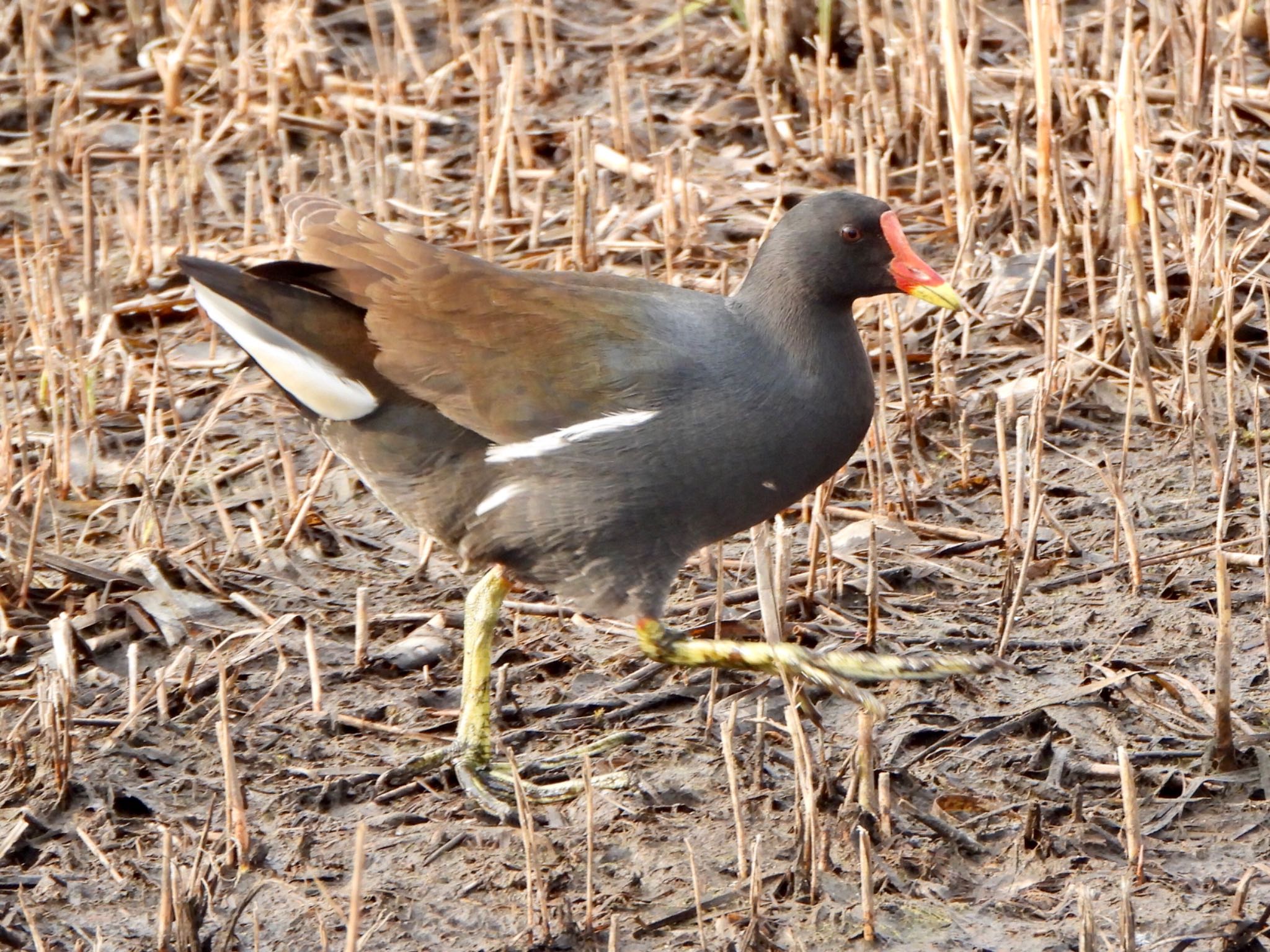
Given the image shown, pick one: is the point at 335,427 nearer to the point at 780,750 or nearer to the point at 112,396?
the point at 780,750

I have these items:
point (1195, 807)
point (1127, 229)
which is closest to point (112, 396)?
point (1127, 229)

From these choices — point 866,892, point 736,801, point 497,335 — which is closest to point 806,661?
point 736,801

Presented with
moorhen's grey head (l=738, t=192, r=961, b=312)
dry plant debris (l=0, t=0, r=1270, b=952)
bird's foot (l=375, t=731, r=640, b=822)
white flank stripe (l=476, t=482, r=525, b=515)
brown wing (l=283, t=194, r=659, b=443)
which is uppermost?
moorhen's grey head (l=738, t=192, r=961, b=312)

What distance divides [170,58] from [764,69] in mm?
2283

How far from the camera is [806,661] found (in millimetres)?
3410

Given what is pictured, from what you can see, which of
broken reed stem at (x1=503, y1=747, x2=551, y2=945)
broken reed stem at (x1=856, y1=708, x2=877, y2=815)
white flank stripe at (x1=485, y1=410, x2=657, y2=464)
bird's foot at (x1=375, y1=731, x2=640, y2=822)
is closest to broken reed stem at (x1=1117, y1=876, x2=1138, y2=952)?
broken reed stem at (x1=856, y1=708, x2=877, y2=815)

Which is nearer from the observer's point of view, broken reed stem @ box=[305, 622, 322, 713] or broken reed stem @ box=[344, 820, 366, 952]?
broken reed stem @ box=[344, 820, 366, 952]

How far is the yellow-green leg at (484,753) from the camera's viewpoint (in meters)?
3.41

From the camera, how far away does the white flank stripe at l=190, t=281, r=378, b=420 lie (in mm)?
3656

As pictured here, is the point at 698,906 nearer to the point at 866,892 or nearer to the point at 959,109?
the point at 866,892

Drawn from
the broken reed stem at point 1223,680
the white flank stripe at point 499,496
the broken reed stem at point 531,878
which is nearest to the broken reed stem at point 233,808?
the broken reed stem at point 531,878

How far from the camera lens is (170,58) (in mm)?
6785

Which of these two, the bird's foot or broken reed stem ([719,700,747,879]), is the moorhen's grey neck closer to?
the bird's foot

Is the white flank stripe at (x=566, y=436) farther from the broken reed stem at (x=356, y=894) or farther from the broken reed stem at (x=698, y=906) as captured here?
the broken reed stem at (x=356, y=894)
